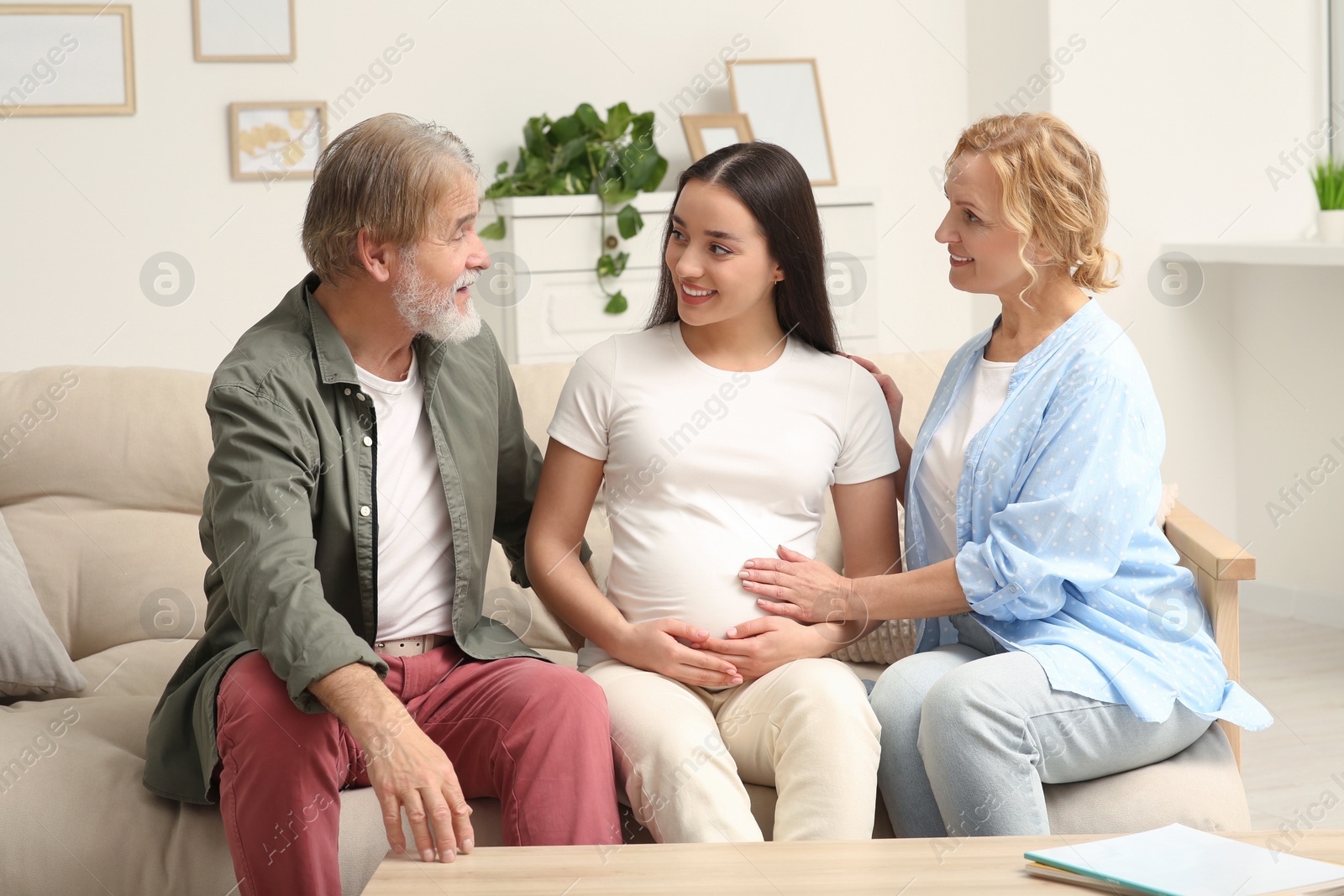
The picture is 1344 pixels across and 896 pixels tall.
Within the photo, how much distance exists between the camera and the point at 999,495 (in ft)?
5.51

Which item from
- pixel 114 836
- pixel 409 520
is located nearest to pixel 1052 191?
pixel 409 520

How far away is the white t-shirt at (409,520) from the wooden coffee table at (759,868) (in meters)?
0.46

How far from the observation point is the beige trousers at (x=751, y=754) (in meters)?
1.45

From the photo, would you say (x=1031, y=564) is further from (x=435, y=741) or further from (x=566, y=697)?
(x=435, y=741)

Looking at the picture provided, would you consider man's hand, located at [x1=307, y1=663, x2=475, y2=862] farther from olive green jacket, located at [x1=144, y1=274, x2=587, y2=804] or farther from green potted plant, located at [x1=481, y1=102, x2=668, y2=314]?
green potted plant, located at [x1=481, y1=102, x2=668, y2=314]

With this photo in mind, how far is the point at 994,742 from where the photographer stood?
148 cm

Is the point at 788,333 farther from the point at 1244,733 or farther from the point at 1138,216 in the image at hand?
the point at 1138,216

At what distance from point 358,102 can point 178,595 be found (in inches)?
87.0

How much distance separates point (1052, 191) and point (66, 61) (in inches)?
122

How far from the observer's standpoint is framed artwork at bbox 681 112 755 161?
401cm

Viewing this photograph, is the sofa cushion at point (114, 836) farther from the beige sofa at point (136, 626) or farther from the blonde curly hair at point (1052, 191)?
the blonde curly hair at point (1052, 191)

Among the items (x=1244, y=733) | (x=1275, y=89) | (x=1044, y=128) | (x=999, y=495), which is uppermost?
(x=1275, y=89)

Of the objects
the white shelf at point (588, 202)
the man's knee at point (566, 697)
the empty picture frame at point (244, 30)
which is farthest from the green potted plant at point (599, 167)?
the man's knee at point (566, 697)

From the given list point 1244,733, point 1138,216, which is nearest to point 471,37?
point 1138,216
